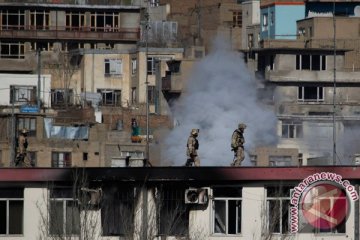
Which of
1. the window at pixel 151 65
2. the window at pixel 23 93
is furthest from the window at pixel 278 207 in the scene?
the window at pixel 151 65

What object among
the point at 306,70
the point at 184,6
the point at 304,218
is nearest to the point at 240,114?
the point at 306,70

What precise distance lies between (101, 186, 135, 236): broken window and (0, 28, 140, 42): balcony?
75148 millimetres

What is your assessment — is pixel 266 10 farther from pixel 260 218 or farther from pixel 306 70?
pixel 260 218

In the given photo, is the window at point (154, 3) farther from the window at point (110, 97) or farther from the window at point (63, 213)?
the window at point (63, 213)

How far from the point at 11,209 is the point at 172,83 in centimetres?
6501

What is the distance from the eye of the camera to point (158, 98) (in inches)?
4176

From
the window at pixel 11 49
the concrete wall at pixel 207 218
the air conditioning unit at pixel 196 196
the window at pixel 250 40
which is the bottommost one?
the concrete wall at pixel 207 218

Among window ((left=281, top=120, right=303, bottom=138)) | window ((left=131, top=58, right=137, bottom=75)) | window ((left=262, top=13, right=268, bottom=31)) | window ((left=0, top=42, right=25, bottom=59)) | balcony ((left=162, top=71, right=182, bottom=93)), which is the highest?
window ((left=262, top=13, right=268, bottom=31))

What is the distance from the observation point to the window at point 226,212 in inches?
1576

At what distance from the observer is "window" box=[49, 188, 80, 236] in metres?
39.8

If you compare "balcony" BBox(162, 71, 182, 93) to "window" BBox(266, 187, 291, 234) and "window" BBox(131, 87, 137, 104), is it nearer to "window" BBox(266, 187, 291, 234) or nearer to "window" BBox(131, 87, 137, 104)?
"window" BBox(131, 87, 137, 104)

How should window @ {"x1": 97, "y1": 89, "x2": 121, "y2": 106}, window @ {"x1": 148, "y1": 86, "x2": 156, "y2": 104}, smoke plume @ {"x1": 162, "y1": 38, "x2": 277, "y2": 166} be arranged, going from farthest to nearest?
window @ {"x1": 97, "y1": 89, "x2": 121, "y2": 106} → window @ {"x1": 148, "y1": 86, "x2": 156, "y2": 104} → smoke plume @ {"x1": 162, "y1": 38, "x2": 277, "y2": 166}

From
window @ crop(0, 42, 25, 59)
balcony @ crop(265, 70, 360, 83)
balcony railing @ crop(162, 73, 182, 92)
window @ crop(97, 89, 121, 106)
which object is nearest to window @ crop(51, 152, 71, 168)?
balcony railing @ crop(162, 73, 182, 92)

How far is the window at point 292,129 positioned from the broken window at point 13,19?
23697 millimetres
